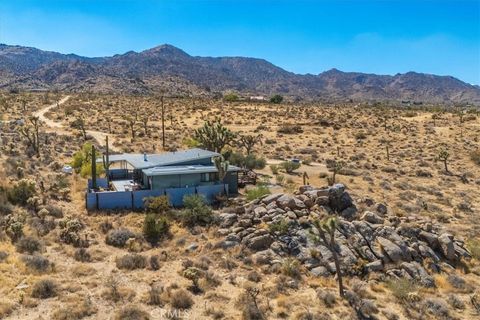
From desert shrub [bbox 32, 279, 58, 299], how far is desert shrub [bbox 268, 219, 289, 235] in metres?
9.96

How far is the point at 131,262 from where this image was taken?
20016mm

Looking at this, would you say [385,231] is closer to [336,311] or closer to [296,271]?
[296,271]

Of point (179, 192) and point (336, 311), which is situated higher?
point (179, 192)

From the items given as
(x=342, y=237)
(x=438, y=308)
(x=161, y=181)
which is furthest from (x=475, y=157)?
(x=438, y=308)

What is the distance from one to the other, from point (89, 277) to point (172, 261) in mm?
3644

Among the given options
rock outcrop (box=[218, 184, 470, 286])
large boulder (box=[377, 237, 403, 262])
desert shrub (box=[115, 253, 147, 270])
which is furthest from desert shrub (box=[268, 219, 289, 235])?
desert shrub (box=[115, 253, 147, 270])

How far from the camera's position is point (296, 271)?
65.2 ft

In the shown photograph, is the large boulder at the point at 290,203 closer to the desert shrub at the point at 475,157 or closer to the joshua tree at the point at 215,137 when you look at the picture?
the joshua tree at the point at 215,137

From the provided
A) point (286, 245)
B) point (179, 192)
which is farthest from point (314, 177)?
point (286, 245)

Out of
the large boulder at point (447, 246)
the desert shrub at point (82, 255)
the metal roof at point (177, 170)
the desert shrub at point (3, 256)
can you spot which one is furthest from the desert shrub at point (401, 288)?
the desert shrub at point (3, 256)

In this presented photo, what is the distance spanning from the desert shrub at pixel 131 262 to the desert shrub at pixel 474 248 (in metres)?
15.6

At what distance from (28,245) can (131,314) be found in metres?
7.73

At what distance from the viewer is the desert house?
2716 cm

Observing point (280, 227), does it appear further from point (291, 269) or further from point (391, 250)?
point (391, 250)
